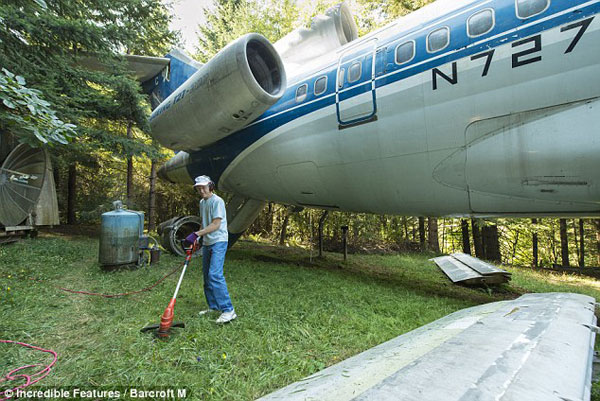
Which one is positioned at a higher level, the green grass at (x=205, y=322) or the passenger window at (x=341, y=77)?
the passenger window at (x=341, y=77)

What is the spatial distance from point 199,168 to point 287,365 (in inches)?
210

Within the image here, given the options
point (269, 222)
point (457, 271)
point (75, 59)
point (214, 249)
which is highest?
point (75, 59)

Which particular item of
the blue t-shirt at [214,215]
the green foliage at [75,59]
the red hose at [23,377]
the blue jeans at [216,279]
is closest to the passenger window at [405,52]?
the blue t-shirt at [214,215]

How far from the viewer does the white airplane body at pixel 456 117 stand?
2.55 m

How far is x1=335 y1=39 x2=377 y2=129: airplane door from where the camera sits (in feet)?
12.1

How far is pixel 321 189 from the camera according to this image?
4660mm

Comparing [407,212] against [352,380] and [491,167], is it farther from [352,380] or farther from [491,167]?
[352,380]

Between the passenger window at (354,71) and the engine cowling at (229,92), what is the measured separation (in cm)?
99

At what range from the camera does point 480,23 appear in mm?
2891

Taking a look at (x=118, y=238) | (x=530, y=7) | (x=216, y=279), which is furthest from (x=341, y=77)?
(x=118, y=238)

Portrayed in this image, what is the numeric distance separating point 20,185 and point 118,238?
5341 mm

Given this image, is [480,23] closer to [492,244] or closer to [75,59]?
[75,59]

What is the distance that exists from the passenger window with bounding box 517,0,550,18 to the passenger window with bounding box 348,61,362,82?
172 centimetres

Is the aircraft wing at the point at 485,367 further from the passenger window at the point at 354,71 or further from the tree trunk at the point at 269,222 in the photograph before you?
the tree trunk at the point at 269,222
